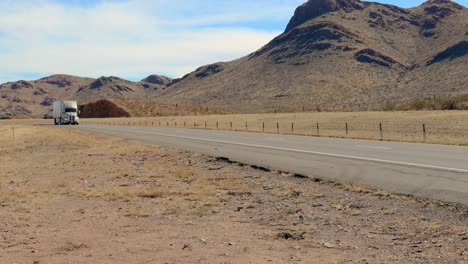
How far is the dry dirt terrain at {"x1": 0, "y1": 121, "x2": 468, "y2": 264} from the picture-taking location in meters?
6.92

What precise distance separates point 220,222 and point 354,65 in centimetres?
14190

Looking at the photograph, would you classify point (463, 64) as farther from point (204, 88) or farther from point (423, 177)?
point (423, 177)

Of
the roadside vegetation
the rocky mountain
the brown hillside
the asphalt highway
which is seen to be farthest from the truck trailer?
the asphalt highway

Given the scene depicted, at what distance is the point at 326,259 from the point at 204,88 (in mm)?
168356

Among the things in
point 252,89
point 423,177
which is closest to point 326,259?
point 423,177

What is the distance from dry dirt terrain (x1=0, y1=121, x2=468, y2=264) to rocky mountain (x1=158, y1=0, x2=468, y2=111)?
88.6 metres

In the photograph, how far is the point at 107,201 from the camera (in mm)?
11414

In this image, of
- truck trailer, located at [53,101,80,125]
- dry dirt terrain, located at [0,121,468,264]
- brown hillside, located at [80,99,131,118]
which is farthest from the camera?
brown hillside, located at [80,99,131,118]

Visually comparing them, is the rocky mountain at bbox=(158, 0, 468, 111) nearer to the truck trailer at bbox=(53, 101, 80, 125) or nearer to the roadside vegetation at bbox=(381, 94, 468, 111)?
the roadside vegetation at bbox=(381, 94, 468, 111)

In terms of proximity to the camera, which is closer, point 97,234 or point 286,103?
point 97,234

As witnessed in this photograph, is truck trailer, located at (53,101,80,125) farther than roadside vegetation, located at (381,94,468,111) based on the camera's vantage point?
Yes

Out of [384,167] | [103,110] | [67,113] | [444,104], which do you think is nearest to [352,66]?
[103,110]

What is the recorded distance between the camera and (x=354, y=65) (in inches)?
5714

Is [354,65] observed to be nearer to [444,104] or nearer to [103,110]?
[103,110]
